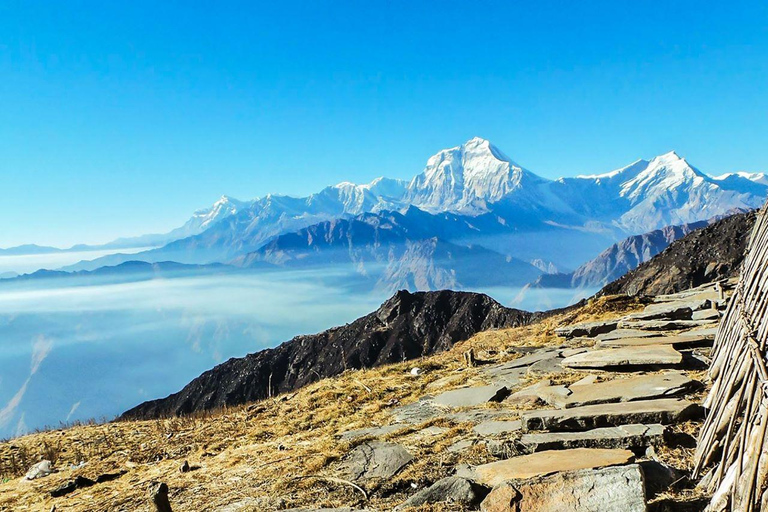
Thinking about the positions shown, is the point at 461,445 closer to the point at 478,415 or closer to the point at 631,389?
the point at 478,415

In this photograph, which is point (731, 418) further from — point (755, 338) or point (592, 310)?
point (592, 310)

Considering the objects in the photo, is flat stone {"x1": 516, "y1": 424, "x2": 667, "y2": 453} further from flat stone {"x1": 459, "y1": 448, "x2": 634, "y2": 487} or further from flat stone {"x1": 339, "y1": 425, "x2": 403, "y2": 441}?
flat stone {"x1": 339, "y1": 425, "x2": 403, "y2": 441}

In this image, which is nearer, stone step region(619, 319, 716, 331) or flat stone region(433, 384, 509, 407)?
flat stone region(433, 384, 509, 407)

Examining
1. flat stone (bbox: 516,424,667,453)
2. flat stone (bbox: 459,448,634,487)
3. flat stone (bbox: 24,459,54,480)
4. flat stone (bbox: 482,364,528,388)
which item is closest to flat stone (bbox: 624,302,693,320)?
flat stone (bbox: 482,364,528,388)

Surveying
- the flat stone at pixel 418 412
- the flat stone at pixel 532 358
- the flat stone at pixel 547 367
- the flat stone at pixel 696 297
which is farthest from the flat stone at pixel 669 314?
the flat stone at pixel 418 412

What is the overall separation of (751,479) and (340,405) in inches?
333

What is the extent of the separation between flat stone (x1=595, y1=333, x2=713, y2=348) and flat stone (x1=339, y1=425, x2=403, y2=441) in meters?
4.86

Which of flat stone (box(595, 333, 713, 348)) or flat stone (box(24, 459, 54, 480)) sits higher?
flat stone (box(595, 333, 713, 348))

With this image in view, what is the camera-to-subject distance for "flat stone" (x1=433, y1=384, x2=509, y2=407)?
26.7ft

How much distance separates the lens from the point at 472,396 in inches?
337

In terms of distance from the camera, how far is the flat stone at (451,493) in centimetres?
448

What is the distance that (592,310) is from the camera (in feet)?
54.9

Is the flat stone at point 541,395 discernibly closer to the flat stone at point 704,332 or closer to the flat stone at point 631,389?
the flat stone at point 631,389

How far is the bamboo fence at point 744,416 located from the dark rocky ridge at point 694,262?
5157cm
